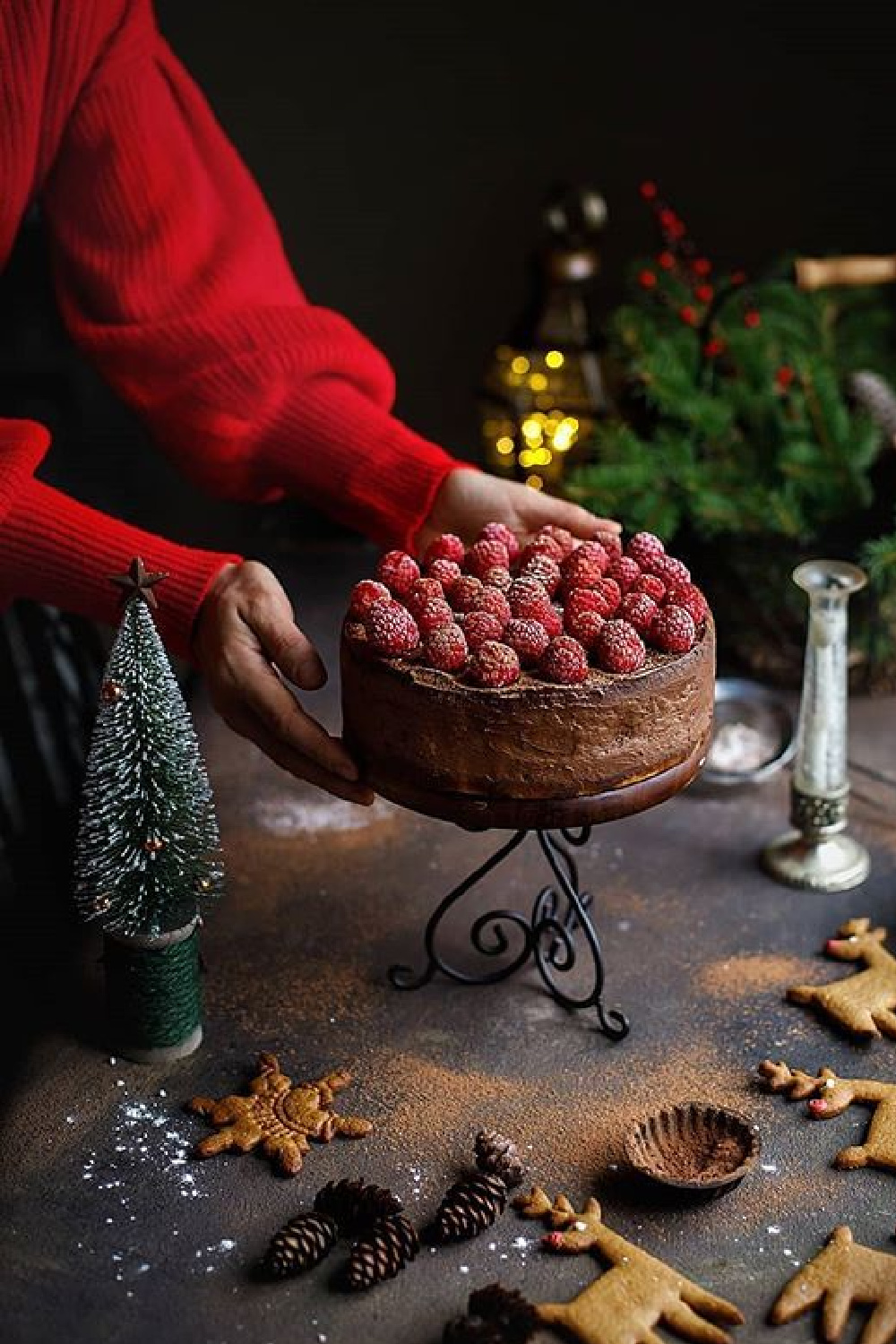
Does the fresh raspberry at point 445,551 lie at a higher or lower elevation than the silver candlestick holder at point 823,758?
higher

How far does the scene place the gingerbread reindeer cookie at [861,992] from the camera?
1.62 metres

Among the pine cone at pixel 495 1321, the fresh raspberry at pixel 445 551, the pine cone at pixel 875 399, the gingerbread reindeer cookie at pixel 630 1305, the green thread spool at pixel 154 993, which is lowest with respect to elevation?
the gingerbread reindeer cookie at pixel 630 1305

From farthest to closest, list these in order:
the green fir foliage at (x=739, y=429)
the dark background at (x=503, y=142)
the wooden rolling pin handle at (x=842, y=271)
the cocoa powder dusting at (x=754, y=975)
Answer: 1. the dark background at (x=503, y=142)
2. the green fir foliage at (x=739, y=429)
3. the wooden rolling pin handle at (x=842, y=271)
4. the cocoa powder dusting at (x=754, y=975)

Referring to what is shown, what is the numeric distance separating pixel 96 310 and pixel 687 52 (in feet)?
3.89

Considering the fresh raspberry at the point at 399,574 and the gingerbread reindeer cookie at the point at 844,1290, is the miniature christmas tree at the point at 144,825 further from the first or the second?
the gingerbread reindeer cookie at the point at 844,1290

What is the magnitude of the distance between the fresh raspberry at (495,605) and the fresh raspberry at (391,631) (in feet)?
0.25

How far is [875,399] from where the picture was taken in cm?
226

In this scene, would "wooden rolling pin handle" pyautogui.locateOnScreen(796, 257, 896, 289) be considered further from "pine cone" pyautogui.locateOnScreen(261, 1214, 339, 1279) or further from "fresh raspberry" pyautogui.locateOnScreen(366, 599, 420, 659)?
"pine cone" pyautogui.locateOnScreen(261, 1214, 339, 1279)

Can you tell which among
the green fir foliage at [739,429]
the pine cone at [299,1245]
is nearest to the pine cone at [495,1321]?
the pine cone at [299,1245]

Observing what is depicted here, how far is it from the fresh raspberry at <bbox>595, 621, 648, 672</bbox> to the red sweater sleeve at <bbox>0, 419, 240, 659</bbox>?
0.41m

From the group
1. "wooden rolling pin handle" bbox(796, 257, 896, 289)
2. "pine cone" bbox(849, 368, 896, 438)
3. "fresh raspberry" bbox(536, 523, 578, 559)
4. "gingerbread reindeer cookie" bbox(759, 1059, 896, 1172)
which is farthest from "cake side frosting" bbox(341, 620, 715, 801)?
"pine cone" bbox(849, 368, 896, 438)

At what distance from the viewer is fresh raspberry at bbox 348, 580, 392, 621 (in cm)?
151

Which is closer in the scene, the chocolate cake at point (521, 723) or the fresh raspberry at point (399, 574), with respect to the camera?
the chocolate cake at point (521, 723)

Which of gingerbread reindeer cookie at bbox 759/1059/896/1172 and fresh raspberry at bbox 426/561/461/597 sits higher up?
fresh raspberry at bbox 426/561/461/597
